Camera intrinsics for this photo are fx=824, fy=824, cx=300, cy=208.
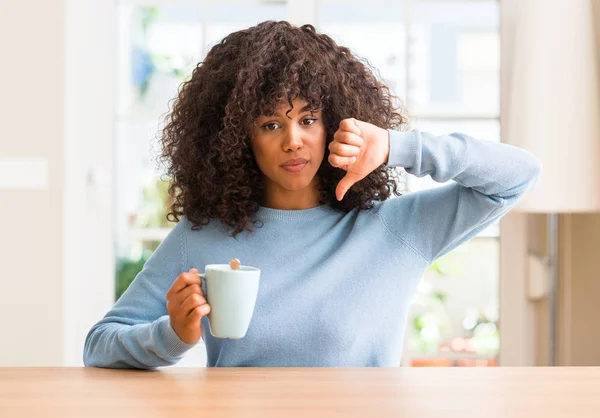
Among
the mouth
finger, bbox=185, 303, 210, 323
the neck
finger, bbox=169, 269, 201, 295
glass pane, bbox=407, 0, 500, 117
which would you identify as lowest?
finger, bbox=185, 303, 210, 323

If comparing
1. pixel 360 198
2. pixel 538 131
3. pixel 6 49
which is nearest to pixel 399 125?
pixel 360 198

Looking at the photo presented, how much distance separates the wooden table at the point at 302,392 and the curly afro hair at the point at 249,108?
0.40 meters

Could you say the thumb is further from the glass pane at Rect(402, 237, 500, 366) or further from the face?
the glass pane at Rect(402, 237, 500, 366)

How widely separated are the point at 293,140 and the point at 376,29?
1623 millimetres

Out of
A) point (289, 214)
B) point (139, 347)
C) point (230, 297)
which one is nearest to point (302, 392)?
point (230, 297)

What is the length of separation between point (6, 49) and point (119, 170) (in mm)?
596

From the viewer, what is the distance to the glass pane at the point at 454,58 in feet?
9.29

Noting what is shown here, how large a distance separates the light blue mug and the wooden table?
71 millimetres

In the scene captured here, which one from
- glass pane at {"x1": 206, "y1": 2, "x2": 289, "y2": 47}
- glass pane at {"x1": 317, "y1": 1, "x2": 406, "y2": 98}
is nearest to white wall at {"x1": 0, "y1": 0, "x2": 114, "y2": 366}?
glass pane at {"x1": 206, "y1": 2, "x2": 289, "y2": 47}

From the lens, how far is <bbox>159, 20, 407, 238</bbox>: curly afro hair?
1380mm

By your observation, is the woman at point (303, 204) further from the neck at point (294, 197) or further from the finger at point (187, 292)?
the finger at point (187, 292)

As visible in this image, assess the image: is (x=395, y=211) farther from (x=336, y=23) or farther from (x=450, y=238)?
(x=336, y=23)

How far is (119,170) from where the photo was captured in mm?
2977

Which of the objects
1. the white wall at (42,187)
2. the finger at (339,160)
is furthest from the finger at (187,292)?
the white wall at (42,187)
